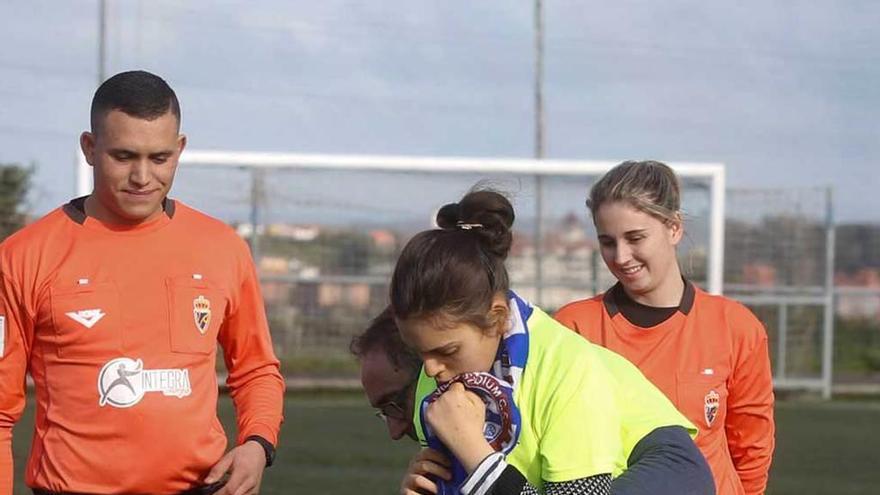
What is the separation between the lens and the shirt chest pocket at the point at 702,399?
3494 mm

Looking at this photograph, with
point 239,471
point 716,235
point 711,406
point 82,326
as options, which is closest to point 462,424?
point 239,471

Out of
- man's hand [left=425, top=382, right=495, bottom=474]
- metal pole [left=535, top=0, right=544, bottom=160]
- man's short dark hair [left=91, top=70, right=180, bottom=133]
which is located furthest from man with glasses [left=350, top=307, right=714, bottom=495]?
metal pole [left=535, top=0, right=544, bottom=160]

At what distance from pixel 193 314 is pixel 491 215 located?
0.89 meters


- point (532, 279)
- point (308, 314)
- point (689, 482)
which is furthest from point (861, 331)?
point (689, 482)

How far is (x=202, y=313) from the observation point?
3271 millimetres

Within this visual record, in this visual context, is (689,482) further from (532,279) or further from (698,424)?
(532,279)

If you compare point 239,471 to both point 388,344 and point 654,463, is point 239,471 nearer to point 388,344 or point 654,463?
point 388,344

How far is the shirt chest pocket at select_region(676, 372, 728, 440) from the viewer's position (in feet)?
11.5

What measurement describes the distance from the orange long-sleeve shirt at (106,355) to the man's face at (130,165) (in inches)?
2.4

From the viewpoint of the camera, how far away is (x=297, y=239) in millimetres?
12758

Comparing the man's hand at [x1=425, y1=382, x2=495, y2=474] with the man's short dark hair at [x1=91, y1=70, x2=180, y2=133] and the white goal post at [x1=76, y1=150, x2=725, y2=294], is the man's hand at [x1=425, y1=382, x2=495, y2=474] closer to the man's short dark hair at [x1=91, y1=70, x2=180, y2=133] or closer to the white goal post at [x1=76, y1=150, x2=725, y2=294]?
the man's short dark hair at [x1=91, y1=70, x2=180, y2=133]

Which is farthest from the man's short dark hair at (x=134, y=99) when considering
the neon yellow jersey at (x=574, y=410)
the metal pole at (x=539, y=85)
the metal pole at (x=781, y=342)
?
the metal pole at (x=539, y=85)

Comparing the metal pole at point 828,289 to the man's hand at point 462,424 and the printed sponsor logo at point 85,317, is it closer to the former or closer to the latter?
the printed sponsor logo at point 85,317

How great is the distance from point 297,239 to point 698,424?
9453mm
